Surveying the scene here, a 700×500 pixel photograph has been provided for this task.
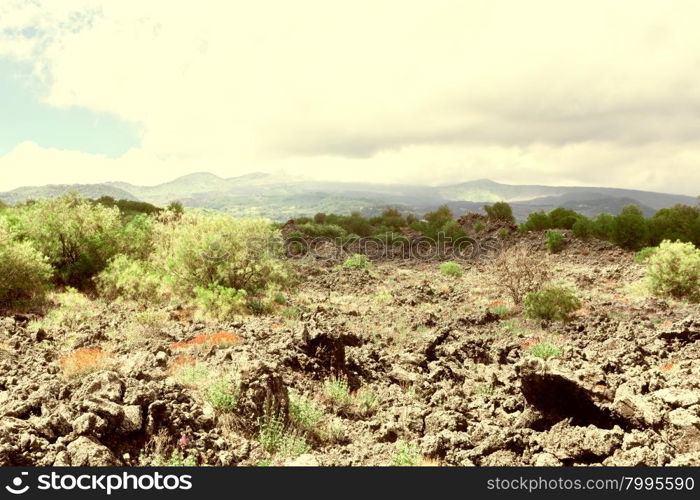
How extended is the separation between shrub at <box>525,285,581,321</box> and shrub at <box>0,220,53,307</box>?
1670cm

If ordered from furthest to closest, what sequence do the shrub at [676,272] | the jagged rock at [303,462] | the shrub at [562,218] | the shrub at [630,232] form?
the shrub at [562,218] → the shrub at [630,232] → the shrub at [676,272] → the jagged rock at [303,462]

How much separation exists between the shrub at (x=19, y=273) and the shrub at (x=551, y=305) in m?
16.7

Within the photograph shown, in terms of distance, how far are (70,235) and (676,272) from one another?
24216mm

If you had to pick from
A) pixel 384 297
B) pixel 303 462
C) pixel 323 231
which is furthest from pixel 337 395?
pixel 323 231

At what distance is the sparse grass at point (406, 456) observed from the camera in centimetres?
510

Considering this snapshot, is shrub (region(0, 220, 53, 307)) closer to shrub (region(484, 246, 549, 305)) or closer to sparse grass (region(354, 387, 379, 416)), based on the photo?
sparse grass (region(354, 387, 379, 416))

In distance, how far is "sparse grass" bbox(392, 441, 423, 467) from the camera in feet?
16.7

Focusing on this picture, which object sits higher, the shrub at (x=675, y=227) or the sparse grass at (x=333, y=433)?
the shrub at (x=675, y=227)

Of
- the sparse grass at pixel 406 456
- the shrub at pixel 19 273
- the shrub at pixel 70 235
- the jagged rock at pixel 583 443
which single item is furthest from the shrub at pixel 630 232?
the shrub at pixel 19 273

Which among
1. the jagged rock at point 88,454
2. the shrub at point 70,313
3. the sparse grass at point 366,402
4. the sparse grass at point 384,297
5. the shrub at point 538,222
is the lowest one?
the sparse grass at point 384,297

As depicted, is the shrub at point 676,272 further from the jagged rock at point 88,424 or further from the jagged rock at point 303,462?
the jagged rock at point 88,424

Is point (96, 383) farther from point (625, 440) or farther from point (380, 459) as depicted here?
point (625, 440)

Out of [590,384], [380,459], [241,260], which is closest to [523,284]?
[241,260]

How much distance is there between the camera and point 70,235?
1862 centimetres
